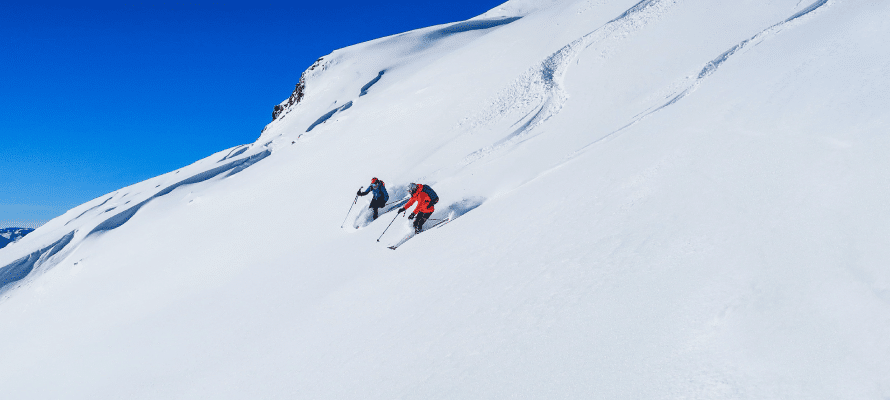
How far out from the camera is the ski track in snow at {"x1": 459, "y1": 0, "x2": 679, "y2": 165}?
1556 centimetres

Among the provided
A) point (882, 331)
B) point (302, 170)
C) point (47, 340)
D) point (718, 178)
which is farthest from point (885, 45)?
point (47, 340)

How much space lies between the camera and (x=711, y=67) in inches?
521

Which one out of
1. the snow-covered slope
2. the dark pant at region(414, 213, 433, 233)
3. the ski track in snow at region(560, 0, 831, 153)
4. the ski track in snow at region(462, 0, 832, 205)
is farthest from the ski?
the ski track in snow at region(560, 0, 831, 153)

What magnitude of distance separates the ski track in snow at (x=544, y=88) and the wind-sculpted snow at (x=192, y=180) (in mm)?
13601

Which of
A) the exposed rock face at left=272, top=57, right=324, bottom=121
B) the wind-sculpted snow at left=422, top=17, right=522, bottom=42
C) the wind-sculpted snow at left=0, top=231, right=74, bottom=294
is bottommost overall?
the wind-sculpted snow at left=0, top=231, right=74, bottom=294

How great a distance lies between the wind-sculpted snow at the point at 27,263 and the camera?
1953 centimetres

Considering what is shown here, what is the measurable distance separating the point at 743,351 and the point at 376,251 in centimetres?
791

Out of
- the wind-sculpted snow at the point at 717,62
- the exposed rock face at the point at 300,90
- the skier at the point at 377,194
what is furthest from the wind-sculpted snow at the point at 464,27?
the skier at the point at 377,194

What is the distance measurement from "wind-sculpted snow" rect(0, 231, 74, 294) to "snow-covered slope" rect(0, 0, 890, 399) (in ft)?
0.30

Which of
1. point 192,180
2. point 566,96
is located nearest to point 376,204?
point 566,96

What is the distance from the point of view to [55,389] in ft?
32.4

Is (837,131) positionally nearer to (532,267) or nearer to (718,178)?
(718,178)

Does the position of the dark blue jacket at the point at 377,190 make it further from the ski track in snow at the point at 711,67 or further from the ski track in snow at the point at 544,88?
the ski track in snow at the point at 711,67

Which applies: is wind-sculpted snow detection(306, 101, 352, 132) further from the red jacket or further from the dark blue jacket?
the red jacket
